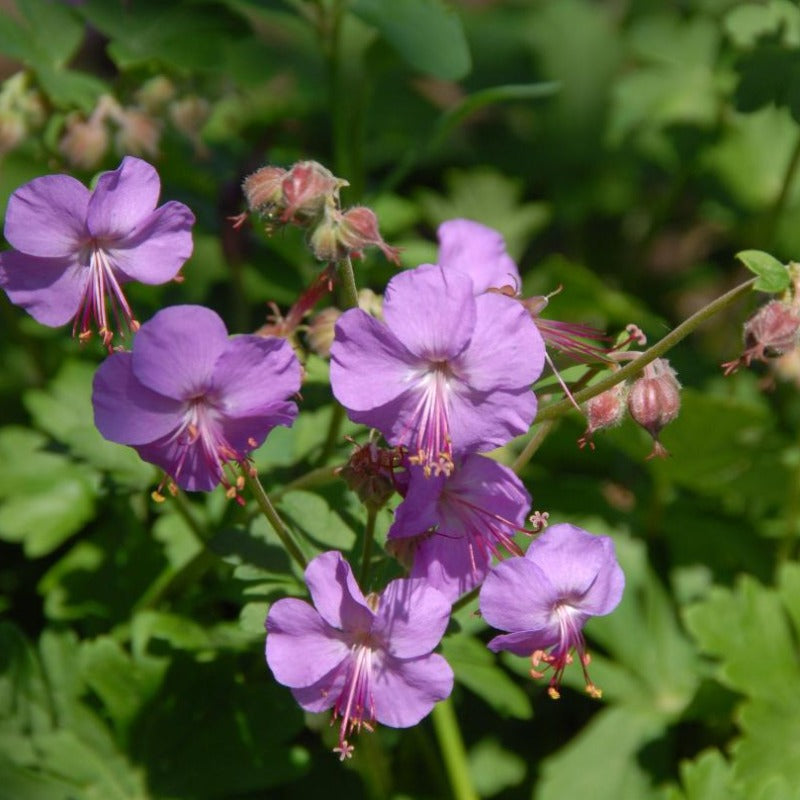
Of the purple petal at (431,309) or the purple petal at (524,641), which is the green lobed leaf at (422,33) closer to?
the purple petal at (431,309)

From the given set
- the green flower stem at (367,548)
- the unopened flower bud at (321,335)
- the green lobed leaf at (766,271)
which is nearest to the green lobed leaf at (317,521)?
the green flower stem at (367,548)

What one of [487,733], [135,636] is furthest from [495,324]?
[487,733]

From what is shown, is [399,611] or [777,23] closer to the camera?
[399,611]

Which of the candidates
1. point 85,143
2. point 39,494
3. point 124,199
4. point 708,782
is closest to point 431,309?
point 124,199

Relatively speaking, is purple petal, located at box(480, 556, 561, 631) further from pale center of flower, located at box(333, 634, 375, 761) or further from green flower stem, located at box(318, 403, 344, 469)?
green flower stem, located at box(318, 403, 344, 469)

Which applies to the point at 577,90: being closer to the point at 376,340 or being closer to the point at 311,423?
the point at 311,423
